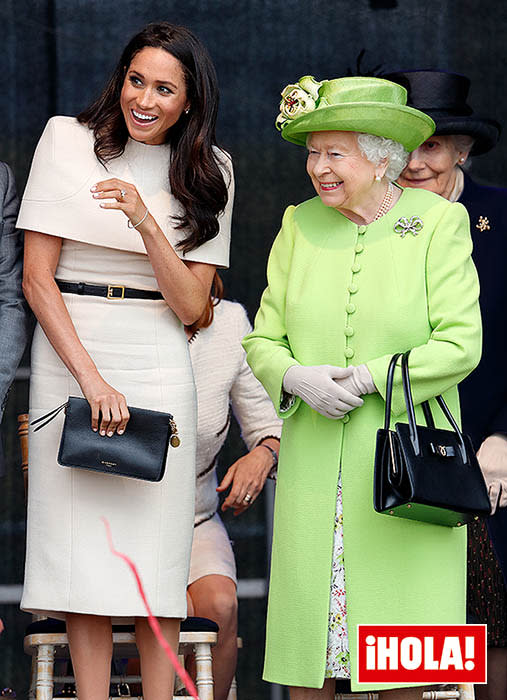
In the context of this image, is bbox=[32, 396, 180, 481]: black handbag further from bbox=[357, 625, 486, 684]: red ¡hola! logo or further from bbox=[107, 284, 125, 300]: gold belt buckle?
bbox=[357, 625, 486, 684]: red ¡hola! logo

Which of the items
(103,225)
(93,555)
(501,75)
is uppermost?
(501,75)

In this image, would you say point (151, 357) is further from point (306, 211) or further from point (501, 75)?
point (501, 75)

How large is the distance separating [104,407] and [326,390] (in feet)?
1.77

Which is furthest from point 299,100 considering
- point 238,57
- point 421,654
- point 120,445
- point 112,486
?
point 238,57

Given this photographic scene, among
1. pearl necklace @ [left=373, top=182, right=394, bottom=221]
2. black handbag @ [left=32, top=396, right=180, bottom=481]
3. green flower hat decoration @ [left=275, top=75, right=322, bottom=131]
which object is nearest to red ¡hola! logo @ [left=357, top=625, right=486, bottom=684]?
black handbag @ [left=32, top=396, right=180, bottom=481]

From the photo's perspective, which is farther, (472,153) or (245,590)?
(245,590)

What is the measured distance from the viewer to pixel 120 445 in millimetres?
3482

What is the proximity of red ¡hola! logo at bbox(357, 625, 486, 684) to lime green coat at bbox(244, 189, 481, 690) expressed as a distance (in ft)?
0.27

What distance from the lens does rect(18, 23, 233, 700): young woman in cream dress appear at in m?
3.53

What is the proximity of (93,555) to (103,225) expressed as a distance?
0.82 m

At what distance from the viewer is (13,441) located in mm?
5430

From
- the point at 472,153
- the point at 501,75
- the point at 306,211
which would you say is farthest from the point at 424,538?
the point at 501,75

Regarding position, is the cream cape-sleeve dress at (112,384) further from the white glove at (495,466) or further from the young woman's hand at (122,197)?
the white glove at (495,466)

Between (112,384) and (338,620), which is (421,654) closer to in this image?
(338,620)
